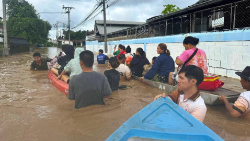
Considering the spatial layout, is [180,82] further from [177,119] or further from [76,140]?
[76,140]

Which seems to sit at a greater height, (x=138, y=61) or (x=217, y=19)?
(x=217, y=19)

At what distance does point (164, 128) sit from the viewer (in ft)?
5.82

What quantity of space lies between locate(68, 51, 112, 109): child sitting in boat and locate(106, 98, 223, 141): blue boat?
1.38 meters

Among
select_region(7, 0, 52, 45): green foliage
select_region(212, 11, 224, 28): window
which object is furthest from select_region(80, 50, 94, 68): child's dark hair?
select_region(7, 0, 52, 45): green foliage

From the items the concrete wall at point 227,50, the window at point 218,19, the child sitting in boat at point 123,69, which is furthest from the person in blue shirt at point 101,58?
the window at point 218,19

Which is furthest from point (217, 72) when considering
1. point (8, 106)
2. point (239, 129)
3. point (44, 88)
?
point (8, 106)

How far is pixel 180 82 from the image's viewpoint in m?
2.22

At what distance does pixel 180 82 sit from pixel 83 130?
5.13ft

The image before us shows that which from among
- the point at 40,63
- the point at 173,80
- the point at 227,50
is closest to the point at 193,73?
the point at 173,80

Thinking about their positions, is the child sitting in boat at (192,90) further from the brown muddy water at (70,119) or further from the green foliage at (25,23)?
the green foliage at (25,23)

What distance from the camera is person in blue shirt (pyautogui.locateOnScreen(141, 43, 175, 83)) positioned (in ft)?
16.1

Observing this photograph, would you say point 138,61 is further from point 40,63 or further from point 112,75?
point 40,63

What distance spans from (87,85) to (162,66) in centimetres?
255

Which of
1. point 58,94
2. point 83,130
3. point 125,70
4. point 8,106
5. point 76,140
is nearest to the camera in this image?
point 76,140
